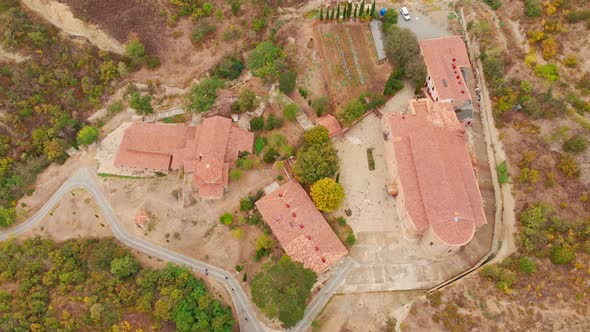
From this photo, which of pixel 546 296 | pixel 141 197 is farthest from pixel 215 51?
pixel 546 296

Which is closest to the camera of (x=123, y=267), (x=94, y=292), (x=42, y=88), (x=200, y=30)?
(x=94, y=292)

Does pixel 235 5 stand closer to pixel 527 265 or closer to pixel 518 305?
pixel 527 265

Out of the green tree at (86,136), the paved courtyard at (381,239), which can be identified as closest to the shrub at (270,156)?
the paved courtyard at (381,239)

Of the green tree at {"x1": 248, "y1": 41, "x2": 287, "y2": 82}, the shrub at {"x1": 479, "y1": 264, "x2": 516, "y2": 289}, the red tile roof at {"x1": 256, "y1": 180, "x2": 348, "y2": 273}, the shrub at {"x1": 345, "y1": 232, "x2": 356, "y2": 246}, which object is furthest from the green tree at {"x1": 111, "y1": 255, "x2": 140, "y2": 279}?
the shrub at {"x1": 479, "y1": 264, "x2": 516, "y2": 289}

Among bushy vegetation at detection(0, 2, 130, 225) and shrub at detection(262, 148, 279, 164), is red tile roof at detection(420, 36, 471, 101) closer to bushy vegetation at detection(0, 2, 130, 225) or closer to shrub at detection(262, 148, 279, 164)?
shrub at detection(262, 148, 279, 164)

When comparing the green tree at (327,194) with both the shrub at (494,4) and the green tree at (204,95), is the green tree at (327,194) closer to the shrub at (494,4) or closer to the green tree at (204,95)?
the green tree at (204,95)

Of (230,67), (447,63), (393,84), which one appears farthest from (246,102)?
(447,63)
